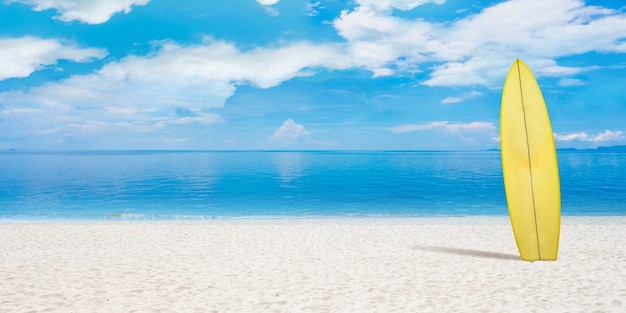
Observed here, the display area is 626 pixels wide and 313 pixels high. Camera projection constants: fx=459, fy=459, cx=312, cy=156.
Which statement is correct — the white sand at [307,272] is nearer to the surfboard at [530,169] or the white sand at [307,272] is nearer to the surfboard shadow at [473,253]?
the surfboard shadow at [473,253]

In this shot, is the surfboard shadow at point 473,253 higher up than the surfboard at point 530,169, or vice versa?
the surfboard at point 530,169

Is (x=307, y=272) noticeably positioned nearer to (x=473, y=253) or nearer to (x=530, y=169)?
(x=473, y=253)

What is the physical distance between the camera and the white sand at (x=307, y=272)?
6.62 metres

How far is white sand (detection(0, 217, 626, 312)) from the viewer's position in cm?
662

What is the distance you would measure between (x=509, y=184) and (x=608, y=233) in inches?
225

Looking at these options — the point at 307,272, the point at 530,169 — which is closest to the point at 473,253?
the point at 530,169

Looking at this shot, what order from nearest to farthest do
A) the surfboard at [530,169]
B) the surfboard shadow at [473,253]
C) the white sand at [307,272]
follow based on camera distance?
1. the white sand at [307,272]
2. the surfboard at [530,169]
3. the surfboard shadow at [473,253]

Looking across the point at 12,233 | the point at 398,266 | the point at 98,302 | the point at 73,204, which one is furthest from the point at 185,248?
the point at 73,204

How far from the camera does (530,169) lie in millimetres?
9234

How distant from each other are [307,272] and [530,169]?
4917 mm

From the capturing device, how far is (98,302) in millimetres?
6703

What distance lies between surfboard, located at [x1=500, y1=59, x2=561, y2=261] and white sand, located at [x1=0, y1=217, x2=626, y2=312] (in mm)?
518

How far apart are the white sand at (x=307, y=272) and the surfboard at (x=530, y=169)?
518 millimetres

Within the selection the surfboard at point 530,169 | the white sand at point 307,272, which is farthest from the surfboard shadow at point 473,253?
the surfboard at point 530,169
